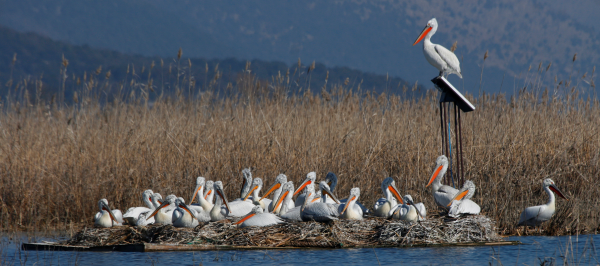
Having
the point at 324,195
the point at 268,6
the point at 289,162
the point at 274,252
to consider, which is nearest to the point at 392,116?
the point at 289,162

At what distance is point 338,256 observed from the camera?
6.76 meters

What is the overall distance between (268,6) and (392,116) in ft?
440

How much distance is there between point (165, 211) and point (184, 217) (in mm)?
611

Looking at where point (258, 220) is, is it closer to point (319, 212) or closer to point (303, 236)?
point (303, 236)

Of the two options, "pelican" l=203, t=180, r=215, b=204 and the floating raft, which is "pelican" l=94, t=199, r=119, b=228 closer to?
the floating raft

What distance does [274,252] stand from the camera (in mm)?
7039

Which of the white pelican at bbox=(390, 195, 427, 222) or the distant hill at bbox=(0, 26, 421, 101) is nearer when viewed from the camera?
the white pelican at bbox=(390, 195, 427, 222)

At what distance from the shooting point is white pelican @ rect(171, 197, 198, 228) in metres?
7.54

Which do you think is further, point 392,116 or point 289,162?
point 392,116

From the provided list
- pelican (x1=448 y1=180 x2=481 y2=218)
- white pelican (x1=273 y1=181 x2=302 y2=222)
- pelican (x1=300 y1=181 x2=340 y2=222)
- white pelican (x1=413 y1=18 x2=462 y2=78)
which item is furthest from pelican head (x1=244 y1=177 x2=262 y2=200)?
white pelican (x1=413 y1=18 x2=462 y2=78)

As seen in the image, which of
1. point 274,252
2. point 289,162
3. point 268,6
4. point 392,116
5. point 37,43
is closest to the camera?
point 274,252

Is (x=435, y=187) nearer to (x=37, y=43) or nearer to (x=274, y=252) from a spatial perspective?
(x=274, y=252)

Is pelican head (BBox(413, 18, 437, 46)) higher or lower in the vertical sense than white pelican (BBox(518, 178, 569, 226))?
higher

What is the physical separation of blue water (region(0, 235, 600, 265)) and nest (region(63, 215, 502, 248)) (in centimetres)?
15
